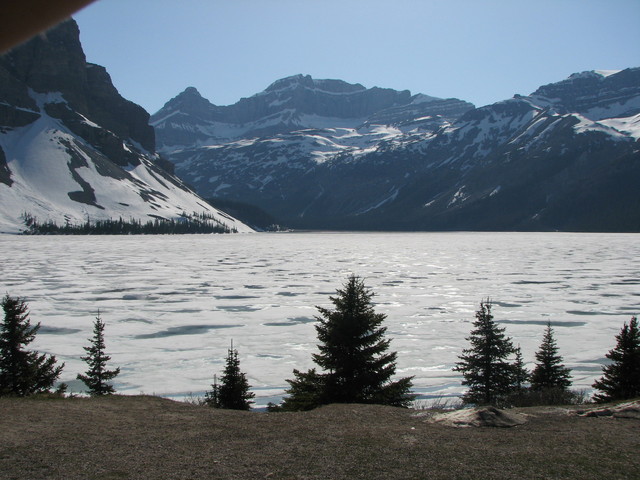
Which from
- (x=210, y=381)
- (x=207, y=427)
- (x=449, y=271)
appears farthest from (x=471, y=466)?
(x=449, y=271)

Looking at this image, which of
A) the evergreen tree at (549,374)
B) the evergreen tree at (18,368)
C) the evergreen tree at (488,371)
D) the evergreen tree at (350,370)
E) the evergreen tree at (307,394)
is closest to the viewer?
the evergreen tree at (307,394)

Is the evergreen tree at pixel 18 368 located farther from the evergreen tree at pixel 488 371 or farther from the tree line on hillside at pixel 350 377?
the evergreen tree at pixel 488 371

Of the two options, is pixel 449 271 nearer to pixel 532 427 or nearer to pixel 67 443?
pixel 532 427

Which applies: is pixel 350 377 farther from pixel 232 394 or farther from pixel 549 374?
pixel 549 374

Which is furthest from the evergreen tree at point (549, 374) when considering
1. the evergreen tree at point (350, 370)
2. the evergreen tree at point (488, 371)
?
the evergreen tree at point (350, 370)

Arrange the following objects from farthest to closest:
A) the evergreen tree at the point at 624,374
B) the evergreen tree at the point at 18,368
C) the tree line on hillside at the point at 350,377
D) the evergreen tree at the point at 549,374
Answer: the evergreen tree at the point at 549,374 → the evergreen tree at the point at 18,368 → the evergreen tree at the point at 624,374 → the tree line on hillside at the point at 350,377

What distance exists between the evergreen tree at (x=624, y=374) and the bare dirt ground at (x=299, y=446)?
571cm

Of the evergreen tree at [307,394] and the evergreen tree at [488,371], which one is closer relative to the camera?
the evergreen tree at [307,394]

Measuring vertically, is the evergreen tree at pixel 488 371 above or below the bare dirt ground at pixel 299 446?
below

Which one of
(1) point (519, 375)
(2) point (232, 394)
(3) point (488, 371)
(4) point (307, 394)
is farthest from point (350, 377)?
(1) point (519, 375)

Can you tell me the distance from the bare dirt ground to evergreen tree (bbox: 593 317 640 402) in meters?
5.71

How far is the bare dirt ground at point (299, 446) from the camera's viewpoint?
25.7 feet

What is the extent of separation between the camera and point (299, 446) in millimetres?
9203

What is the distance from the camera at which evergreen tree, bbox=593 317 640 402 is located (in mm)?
16328
